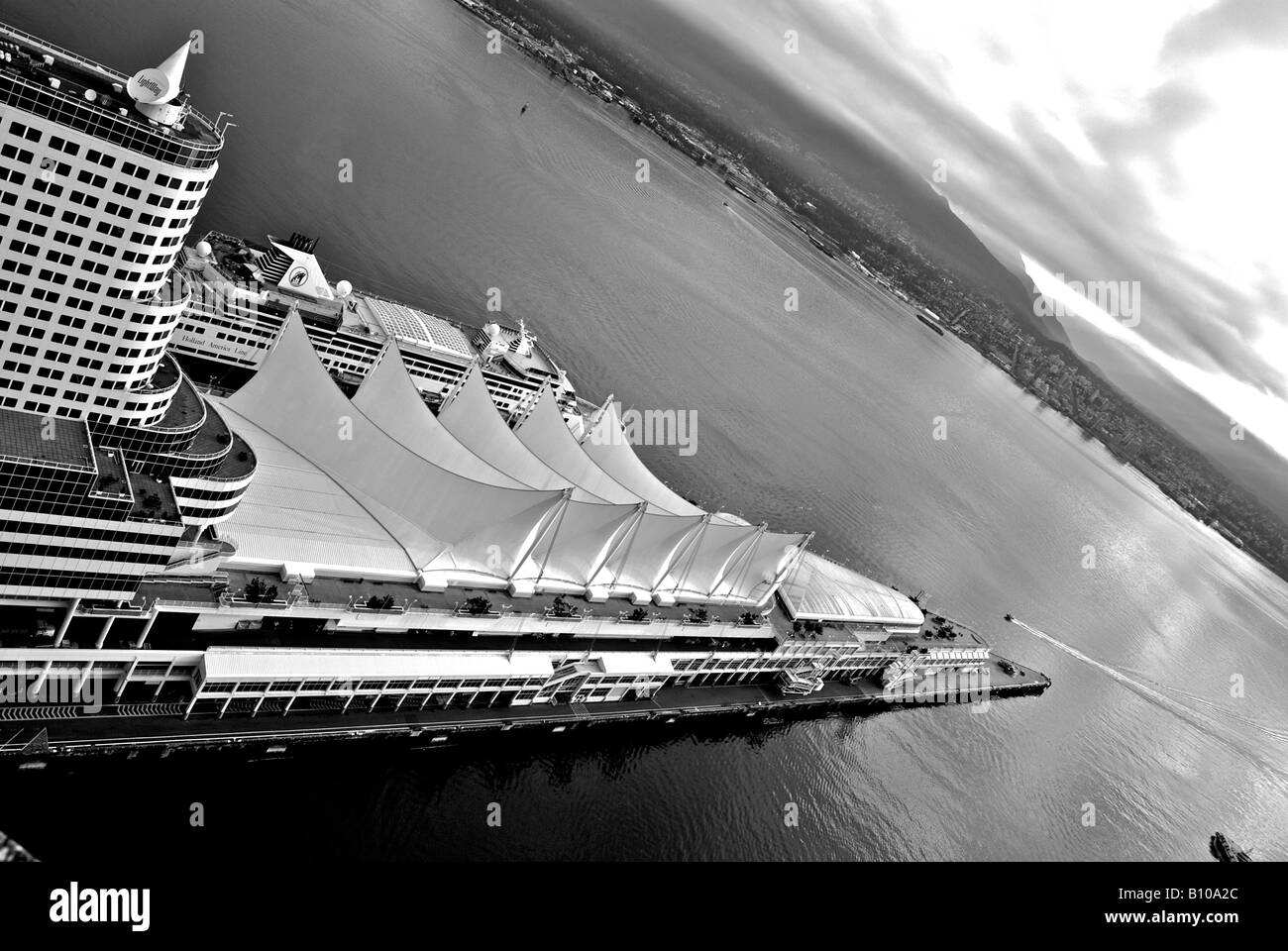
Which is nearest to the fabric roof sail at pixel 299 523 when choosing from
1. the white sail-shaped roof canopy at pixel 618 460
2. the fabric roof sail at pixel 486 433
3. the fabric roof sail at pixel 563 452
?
the fabric roof sail at pixel 486 433

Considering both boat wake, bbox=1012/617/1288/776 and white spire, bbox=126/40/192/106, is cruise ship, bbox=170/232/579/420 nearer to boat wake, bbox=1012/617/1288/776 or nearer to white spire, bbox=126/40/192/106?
white spire, bbox=126/40/192/106

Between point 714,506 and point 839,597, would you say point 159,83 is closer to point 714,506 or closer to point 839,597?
point 839,597

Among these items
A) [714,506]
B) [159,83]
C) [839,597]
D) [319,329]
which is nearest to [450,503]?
[159,83]

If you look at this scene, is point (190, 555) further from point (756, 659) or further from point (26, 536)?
point (756, 659)

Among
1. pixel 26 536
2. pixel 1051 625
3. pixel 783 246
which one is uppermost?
pixel 783 246

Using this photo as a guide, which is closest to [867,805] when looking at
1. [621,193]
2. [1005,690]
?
[1005,690]

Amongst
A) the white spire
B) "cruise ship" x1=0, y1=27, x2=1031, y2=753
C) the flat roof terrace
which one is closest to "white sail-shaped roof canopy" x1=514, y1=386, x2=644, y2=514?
"cruise ship" x1=0, y1=27, x2=1031, y2=753

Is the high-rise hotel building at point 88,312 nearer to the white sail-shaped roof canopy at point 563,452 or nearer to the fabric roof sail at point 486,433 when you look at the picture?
the fabric roof sail at point 486,433
